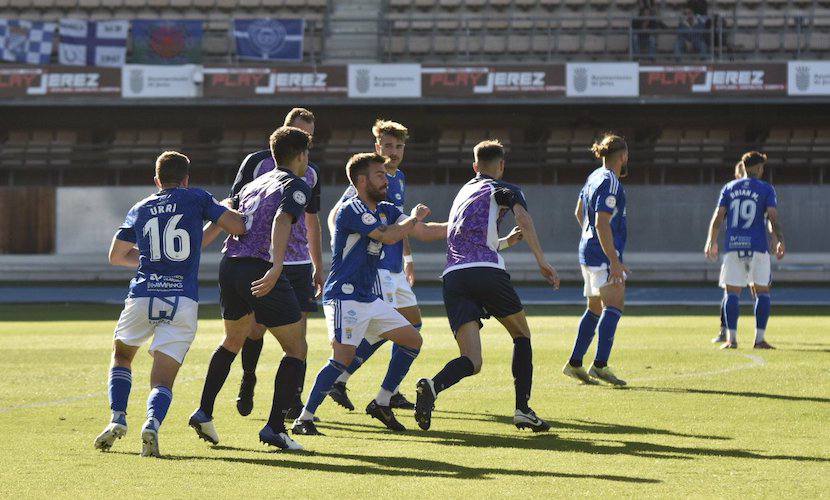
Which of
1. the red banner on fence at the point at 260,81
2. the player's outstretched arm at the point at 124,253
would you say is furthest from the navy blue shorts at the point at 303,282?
the red banner on fence at the point at 260,81

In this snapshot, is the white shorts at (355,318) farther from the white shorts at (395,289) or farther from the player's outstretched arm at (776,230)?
the player's outstretched arm at (776,230)

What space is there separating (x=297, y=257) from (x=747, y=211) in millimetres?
7180

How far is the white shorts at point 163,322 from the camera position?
705 cm

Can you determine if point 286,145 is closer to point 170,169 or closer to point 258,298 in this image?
point 170,169

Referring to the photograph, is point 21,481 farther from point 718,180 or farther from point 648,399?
point 718,180

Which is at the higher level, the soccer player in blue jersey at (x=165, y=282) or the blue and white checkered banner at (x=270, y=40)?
the blue and white checkered banner at (x=270, y=40)

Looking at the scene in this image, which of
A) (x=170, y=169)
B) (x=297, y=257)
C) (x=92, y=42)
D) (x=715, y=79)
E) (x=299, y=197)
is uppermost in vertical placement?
(x=92, y=42)

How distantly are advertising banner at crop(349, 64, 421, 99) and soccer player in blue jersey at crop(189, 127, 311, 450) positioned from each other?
2122 centimetres

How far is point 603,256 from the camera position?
10.3 m

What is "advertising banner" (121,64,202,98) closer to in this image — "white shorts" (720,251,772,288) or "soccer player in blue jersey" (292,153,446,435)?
"white shorts" (720,251,772,288)

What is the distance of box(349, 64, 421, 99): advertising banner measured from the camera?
28.4m

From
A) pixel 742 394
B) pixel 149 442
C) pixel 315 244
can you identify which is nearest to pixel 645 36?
pixel 742 394

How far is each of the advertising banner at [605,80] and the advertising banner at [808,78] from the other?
3.55m

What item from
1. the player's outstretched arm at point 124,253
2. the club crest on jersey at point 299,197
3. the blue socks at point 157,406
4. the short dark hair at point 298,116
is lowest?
the blue socks at point 157,406
